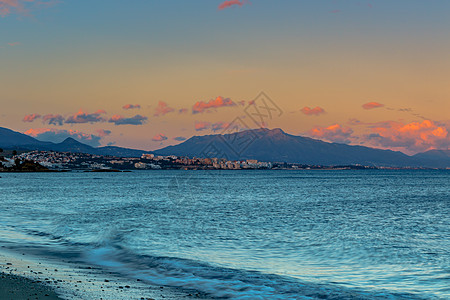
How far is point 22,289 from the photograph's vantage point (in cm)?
1349

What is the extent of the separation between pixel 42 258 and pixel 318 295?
45.0ft

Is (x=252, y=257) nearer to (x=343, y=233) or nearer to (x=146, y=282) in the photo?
(x=146, y=282)

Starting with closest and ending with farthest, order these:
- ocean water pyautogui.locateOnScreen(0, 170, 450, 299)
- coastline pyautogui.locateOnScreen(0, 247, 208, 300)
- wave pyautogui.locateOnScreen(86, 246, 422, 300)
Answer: coastline pyautogui.locateOnScreen(0, 247, 208, 300), wave pyautogui.locateOnScreen(86, 246, 422, 300), ocean water pyautogui.locateOnScreen(0, 170, 450, 299)

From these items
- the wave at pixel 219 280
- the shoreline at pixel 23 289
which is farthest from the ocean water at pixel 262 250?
the shoreline at pixel 23 289

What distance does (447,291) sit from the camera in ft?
53.0

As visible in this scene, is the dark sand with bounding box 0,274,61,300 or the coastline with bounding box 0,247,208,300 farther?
the coastline with bounding box 0,247,208,300

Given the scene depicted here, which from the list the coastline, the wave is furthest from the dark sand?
the wave

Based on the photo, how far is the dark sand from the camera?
12609 millimetres

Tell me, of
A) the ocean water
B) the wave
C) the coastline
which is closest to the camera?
the coastline

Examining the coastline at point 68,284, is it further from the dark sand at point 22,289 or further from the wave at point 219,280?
the wave at point 219,280

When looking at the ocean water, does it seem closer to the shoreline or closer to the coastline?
the coastline

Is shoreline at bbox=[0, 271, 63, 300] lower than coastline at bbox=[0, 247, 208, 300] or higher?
higher

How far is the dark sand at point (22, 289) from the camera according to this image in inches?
496

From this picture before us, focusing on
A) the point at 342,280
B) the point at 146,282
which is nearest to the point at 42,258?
the point at 146,282
